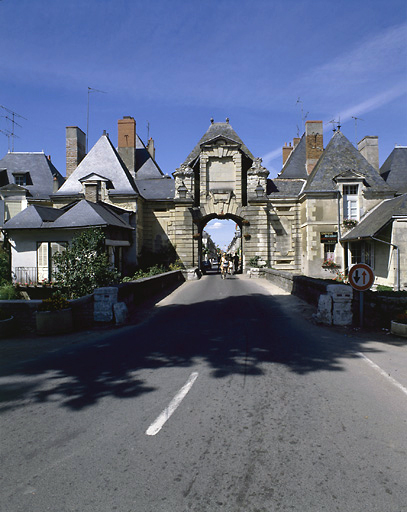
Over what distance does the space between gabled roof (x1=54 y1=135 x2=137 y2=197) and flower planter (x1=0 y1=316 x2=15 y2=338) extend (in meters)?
18.7

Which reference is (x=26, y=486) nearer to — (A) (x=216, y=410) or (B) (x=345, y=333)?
(A) (x=216, y=410)

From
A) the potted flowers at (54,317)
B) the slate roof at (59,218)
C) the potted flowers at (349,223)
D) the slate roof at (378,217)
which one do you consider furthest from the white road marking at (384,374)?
the potted flowers at (349,223)

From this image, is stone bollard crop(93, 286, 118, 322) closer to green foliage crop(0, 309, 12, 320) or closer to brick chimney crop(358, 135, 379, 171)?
green foliage crop(0, 309, 12, 320)

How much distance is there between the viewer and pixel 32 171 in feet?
101

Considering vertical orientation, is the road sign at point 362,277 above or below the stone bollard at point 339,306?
above

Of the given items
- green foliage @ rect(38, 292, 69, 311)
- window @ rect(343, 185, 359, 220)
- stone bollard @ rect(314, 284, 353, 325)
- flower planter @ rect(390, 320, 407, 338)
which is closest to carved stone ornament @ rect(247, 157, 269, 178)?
window @ rect(343, 185, 359, 220)

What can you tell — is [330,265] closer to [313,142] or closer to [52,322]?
[313,142]

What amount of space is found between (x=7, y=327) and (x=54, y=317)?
109 centimetres

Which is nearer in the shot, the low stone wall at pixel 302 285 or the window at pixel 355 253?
the low stone wall at pixel 302 285

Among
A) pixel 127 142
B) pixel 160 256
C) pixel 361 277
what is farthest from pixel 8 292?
pixel 127 142

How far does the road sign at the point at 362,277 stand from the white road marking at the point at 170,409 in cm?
517

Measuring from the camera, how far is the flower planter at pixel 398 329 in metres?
7.86

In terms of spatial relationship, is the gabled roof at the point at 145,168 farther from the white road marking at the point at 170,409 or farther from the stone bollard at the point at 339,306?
the white road marking at the point at 170,409

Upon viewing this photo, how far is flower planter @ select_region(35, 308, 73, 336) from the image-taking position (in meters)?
8.66
